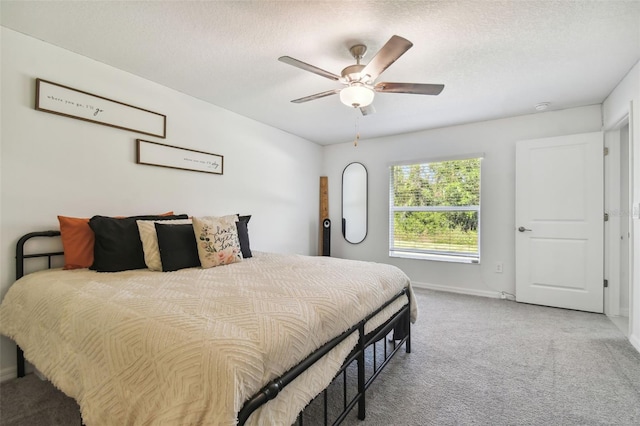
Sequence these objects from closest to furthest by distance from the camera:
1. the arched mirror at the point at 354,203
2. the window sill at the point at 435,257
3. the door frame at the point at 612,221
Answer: the door frame at the point at 612,221, the window sill at the point at 435,257, the arched mirror at the point at 354,203

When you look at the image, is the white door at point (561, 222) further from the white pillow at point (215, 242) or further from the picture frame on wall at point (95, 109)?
the picture frame on wall at point (95, 109)

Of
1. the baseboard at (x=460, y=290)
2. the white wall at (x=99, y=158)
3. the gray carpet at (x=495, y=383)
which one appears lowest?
the gray carpet at (x=495, y=383)

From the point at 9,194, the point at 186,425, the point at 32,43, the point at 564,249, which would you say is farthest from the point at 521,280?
the point at 32,43

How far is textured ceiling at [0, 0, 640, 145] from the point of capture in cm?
179

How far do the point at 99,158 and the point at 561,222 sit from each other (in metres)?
4.75

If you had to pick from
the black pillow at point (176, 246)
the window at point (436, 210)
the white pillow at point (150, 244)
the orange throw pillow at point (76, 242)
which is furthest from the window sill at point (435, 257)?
the orange throw pillow at point (76, 242)

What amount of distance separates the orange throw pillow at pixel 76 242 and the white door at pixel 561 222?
438cm

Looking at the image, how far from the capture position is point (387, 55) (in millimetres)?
1796

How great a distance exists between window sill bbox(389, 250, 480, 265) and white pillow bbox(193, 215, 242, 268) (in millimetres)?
2791

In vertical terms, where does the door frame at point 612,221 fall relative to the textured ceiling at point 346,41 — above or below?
below

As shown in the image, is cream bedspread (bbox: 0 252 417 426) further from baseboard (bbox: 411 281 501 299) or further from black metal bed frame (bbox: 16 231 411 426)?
baseboard (bbox: 411 281 501 299)

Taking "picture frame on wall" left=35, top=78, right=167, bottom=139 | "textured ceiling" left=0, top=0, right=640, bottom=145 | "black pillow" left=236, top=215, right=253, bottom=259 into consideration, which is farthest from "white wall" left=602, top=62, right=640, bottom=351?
"picture frame on wall" left=35, top=78, right=167, bottom=139

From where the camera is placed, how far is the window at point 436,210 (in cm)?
405

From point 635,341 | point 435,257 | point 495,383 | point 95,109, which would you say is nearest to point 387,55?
point 495,383
